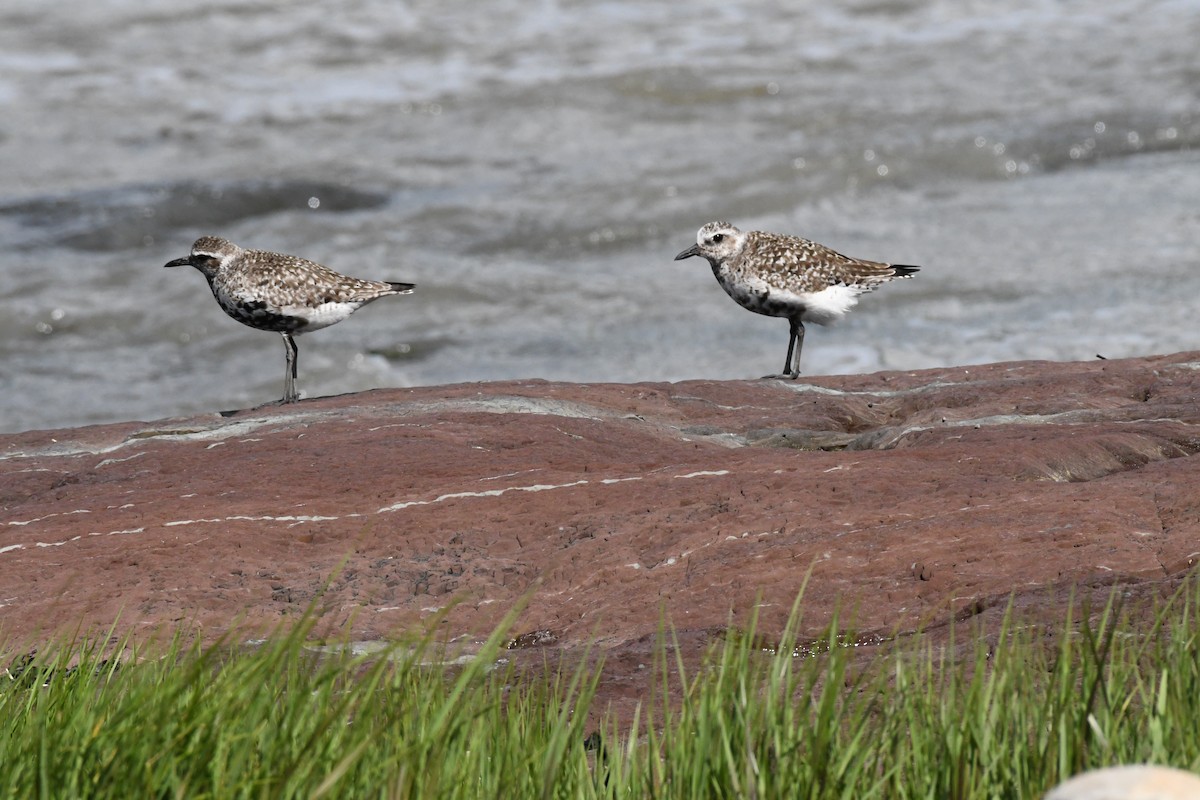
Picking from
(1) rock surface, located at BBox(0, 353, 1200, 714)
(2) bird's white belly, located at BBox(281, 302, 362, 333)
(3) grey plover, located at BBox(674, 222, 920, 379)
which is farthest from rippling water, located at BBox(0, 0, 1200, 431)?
(1) rock surface, located at BBox(0, 353, 1200, 714)

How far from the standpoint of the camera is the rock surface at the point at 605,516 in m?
5.32

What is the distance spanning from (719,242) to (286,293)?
361 cm

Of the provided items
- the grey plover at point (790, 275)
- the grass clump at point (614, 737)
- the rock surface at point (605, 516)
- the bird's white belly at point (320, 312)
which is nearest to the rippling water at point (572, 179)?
the grey plover at point (790, 275)

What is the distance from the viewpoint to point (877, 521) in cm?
579

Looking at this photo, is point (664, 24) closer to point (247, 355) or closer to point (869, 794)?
point (247, 355)

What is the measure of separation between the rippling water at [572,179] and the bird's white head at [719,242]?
11.6 feet

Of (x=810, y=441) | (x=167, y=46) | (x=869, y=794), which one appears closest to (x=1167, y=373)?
(x=810, y=441)

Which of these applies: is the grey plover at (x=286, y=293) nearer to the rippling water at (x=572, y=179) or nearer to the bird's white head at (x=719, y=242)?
the bird's white head at (x=719, y=242)

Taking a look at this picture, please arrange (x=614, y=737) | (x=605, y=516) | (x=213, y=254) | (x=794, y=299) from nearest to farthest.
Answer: (x=614, y=737)
(x=605, y=516)
(x=213, y=254)
(x=794, y=299)

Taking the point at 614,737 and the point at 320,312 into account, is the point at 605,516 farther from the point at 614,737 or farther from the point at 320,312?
the point at 320,312

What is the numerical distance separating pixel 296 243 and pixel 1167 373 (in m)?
14.8

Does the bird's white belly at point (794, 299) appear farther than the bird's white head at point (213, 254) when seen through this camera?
Yes

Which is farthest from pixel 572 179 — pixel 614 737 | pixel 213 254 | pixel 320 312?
pixel 614 737

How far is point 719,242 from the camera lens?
12398mm
